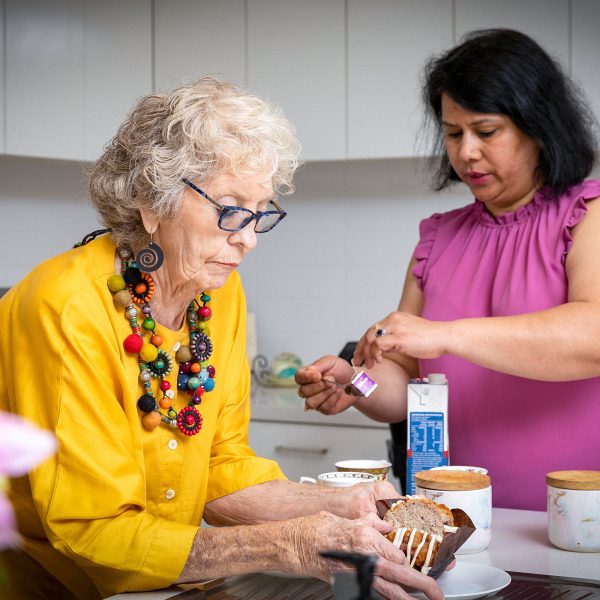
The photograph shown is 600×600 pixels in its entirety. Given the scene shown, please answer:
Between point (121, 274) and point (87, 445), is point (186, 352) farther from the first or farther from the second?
point (87, 445)

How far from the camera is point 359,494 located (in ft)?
4.41

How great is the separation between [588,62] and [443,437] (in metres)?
1.79

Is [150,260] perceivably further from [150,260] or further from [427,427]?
[427,427]

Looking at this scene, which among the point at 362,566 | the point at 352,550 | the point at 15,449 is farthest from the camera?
the point at 352,550

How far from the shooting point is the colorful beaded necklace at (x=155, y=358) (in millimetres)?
1281

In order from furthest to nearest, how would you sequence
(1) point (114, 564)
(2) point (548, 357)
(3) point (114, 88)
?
(3) point (114, 88) → (2) point (548, 357) → (1) point (114, 564)

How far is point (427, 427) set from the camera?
1.49m

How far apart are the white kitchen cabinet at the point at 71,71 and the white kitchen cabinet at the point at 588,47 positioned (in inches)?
57.4

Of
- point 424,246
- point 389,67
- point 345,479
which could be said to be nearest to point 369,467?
point 345,479

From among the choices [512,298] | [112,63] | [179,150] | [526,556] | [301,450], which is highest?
[112,63]

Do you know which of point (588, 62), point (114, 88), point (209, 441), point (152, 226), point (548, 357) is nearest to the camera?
point (152, 226)

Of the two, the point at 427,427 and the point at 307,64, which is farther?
the point at 307,64

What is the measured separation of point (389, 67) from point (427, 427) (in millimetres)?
1791

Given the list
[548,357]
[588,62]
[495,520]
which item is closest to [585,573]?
[495,520]
